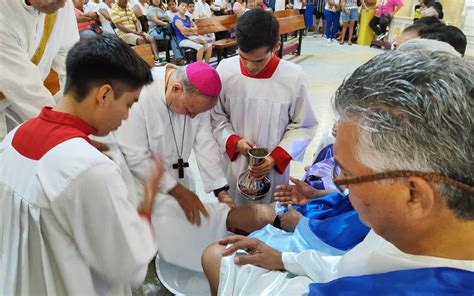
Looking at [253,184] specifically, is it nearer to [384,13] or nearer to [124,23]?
[124,23]

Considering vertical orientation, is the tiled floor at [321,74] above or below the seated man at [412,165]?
below

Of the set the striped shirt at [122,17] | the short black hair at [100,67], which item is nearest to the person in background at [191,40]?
the striped shirt at [122,17]

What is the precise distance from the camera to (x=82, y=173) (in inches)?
40.4

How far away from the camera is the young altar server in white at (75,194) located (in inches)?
41.4

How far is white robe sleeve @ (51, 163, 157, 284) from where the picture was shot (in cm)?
105

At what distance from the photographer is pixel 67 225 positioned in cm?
110

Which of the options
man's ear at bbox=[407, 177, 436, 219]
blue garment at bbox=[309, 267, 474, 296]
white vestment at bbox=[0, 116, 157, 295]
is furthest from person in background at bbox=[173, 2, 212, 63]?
man's ear at bbox=[407, 177, 436, 219]

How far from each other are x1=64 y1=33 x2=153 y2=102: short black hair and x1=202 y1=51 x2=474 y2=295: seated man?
2.24 feet

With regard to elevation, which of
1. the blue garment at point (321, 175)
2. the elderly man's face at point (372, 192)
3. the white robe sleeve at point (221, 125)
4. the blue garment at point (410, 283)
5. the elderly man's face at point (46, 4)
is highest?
the elderly man's face at point (46, 4)

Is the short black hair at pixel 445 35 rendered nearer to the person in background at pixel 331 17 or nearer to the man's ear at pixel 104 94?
the man's ear at pixel 104 94

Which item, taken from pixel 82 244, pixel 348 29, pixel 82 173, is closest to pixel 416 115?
pixel 82 173

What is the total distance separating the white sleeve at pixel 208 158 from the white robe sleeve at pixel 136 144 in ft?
0.99

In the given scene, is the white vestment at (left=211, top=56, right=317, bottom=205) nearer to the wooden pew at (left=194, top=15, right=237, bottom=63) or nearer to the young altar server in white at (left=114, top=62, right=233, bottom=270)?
the young altar server in white at (left=114, top=62, right=233, bottom=270)

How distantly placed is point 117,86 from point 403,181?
881 mm
